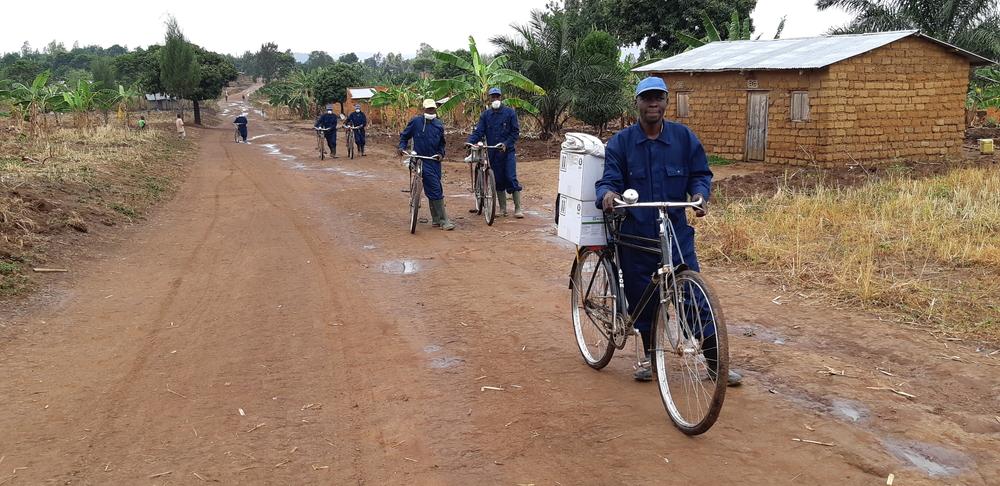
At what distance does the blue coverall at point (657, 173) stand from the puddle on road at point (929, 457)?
55.8 inches

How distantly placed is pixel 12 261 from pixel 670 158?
721 cm

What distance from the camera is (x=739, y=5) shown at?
39.4 meters

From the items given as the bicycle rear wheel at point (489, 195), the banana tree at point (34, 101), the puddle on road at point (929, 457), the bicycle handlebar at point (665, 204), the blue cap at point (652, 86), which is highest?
the banana tree at point (34, 101)

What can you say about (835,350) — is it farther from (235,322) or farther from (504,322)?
(235,322)

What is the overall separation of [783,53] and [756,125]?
2102mm

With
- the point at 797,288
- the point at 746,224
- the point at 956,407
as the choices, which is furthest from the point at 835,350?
the point at 746,224

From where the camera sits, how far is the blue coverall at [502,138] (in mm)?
12109

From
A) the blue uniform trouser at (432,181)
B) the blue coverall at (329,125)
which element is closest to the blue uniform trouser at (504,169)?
the blue uniform trouser at (432,181)

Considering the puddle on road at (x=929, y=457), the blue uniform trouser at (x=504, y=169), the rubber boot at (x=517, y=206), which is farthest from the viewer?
the rubber boot at (x=517, y=206)

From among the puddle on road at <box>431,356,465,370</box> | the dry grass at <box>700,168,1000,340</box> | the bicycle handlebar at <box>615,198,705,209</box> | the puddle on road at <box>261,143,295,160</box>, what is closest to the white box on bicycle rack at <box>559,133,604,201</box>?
the bicycle handlebar at <box>615,198,705,209</box>

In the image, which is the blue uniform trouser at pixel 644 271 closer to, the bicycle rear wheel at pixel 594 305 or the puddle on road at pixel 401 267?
the bicycle rear wheel at pixel 594 305

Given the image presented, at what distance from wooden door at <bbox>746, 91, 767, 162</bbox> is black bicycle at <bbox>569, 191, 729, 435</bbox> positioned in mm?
15082

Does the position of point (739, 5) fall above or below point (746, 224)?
above

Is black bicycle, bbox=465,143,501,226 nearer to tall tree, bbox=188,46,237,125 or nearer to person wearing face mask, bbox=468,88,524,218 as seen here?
person wearing face mask, bbox=468,88,524,218
